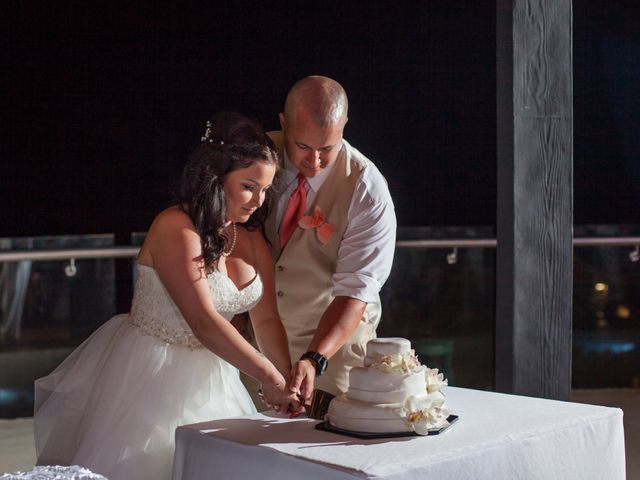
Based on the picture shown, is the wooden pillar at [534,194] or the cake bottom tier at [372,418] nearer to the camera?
the cake bottom tier at [372,418]

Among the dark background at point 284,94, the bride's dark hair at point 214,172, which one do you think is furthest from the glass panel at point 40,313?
the dark background at point 284,94

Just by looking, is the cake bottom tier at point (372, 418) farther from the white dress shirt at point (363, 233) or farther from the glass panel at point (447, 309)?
the glass panel at point (447, 309)

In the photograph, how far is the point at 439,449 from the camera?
89.8 inches

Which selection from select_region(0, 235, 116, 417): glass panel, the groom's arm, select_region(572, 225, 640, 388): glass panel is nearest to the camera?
the groom's arm

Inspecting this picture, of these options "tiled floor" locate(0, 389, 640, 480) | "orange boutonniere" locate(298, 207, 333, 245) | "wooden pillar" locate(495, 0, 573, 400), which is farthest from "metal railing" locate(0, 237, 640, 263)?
"orange boutonniere" locate(298, 207, 333, 245)

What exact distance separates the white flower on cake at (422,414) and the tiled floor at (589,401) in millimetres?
2218

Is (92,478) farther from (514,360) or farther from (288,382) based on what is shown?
(514,360)

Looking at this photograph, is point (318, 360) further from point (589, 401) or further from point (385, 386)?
point (589, 401)

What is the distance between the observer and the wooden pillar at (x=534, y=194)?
10.9ft

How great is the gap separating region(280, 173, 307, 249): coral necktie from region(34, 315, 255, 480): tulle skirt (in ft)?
1.60

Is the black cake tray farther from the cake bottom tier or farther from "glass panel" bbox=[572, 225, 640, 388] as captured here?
"glass panel" bbox=[572, 225, 640, 388]

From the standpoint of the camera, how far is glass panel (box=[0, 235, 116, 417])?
583cm

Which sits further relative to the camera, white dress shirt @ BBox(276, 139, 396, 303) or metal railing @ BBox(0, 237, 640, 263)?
metal railing @ BBox(0, 237, 640, 263)

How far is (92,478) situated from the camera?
1631 millimetres
